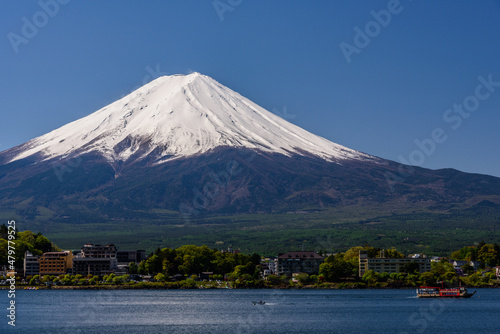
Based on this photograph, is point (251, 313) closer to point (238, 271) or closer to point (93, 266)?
point (238, 271)

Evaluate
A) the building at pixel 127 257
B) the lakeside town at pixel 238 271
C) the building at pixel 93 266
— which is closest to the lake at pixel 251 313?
the lakeside town at pixel 238 271

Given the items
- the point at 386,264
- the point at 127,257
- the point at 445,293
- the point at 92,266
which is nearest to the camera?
the point at 445,293

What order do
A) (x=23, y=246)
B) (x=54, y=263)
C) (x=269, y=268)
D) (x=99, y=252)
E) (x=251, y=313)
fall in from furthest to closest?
(x=99, y=252), (x=23, y=246), (x=269, y=268), (x=54, y=263), (x=251, y=313)

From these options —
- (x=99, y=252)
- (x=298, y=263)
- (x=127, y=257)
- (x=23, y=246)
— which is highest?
(x=23, y=246)

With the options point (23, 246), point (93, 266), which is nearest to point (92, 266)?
point (93, 266)

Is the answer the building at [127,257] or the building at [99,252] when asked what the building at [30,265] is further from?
the building at [127,257]

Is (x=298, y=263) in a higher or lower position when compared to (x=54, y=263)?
lower

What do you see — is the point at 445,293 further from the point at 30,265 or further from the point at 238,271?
the point at 30,265

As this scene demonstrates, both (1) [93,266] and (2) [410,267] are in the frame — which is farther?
(1) [93,266]
